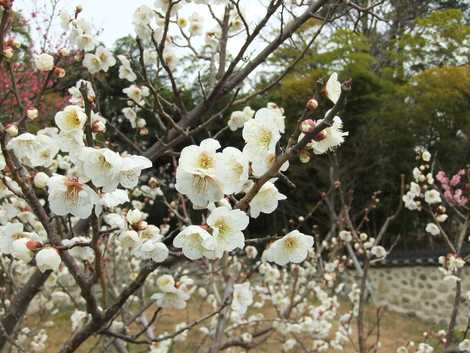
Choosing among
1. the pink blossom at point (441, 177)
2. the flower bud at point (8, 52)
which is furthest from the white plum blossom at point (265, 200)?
the pink blossom at point (441, 177)

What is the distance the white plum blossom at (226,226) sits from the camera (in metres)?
0.93

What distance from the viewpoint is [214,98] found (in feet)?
6.63

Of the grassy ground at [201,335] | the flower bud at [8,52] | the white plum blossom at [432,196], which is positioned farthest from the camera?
the grassy ground at [201,335]

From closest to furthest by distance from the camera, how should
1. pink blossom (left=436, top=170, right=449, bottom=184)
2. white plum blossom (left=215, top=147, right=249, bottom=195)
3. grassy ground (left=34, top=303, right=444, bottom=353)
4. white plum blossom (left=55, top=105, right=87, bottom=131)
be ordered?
white plum blossom (left=215, top=147, right=249, bottom=195)
white plum blossom (left=55, top=105, right=87, bottom=131)
pink blossom (left=436, top=170, right=449, bottom=184)
grassy ground (left=34, top=303, right=444, bottom=353)

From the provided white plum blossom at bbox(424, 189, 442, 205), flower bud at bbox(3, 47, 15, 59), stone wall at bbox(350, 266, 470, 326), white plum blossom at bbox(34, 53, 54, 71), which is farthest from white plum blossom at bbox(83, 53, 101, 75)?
stone wall at bbox(350, 266, 470, 326)

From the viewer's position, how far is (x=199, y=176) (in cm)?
91

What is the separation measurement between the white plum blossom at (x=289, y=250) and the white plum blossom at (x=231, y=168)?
0.29 metres

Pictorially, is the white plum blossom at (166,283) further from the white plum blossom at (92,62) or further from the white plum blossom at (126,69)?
the white plum blossom at (126,69)

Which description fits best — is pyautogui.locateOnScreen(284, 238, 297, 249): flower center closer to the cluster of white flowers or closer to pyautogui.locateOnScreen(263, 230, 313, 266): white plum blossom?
pyautogui.locateOnScreen(263, 230, 313, 266): white plum blossom

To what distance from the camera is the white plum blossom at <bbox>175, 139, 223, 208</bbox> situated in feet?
2.97

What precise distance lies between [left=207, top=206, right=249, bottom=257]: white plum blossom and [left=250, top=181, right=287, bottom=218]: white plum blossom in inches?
5.0

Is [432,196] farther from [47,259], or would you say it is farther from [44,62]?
[47,259]

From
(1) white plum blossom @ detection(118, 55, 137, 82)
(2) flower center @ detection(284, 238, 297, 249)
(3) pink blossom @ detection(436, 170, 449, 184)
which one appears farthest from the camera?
Result: (3) pink blossom @ detection(436, 170, 449, 184)

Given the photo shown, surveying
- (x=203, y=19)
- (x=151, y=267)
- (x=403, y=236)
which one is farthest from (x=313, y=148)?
(x=403, y=236)
